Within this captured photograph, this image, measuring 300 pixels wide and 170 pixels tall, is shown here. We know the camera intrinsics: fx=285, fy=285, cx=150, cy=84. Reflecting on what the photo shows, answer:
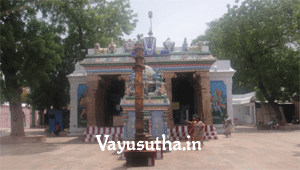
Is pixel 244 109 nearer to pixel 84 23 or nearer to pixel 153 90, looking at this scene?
pixel 84 23

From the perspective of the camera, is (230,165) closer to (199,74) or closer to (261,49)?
(199,74)

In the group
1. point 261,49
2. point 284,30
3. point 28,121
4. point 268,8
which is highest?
point 268,8

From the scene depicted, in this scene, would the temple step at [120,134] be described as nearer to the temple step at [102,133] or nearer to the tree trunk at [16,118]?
the temple step at [102,133]

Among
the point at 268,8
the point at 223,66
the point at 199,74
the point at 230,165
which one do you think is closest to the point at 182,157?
the point at 230,165

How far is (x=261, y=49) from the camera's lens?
2386 cm

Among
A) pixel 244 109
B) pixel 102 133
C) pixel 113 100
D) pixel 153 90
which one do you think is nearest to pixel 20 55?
pixel 102 133

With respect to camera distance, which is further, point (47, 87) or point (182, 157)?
point (47, 87)

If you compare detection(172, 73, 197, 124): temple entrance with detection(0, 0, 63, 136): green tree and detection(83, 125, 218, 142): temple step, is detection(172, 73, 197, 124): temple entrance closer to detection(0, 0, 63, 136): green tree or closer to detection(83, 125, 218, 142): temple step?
detection(83, 125, 218, 142): temple step

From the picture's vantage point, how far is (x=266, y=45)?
24.1 m

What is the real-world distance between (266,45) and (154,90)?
47.8 feet

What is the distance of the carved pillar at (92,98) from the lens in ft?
54.6

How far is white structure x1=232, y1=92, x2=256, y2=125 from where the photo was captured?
34156 millimetres

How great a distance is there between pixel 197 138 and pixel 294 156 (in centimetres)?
386

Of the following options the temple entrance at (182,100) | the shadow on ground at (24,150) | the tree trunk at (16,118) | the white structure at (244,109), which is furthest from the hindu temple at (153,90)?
the white structure at (244,109)
